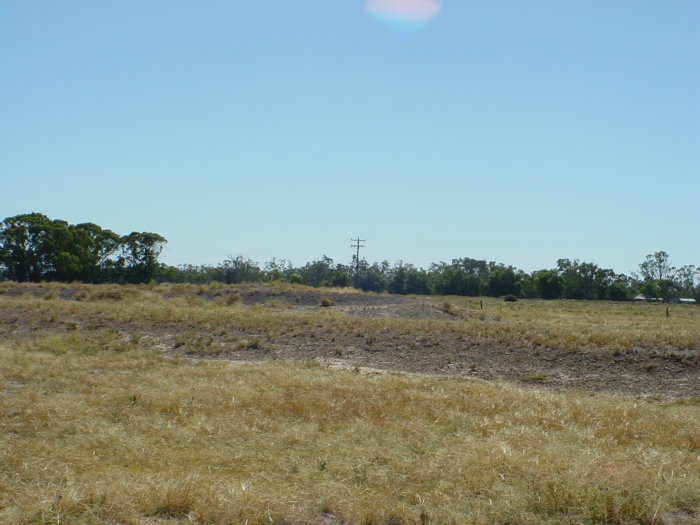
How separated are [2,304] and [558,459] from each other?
2779 cm

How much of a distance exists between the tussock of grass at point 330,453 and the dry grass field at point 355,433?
3cm

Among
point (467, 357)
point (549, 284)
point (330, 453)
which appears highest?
point (549, 284)

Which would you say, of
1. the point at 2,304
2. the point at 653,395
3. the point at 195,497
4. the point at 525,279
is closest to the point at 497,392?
the point at 653,395

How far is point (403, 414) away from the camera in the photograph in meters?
9.38

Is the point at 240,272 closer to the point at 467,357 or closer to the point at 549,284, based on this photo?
the point at 549,284

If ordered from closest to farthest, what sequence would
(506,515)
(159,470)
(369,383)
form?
1. (506,515)
2. (159,470)
3. (369,383)

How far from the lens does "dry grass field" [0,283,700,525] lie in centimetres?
540

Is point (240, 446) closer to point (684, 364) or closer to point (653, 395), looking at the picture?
point (653, 395)

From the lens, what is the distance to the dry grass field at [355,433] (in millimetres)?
5398

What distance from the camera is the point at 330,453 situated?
7156 mm

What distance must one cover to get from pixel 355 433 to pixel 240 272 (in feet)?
318

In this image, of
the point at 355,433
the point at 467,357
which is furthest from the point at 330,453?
the point at 467,357

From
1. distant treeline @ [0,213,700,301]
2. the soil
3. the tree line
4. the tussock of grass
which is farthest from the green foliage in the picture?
the tussock of grass

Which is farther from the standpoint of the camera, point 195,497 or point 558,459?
point 558,459
